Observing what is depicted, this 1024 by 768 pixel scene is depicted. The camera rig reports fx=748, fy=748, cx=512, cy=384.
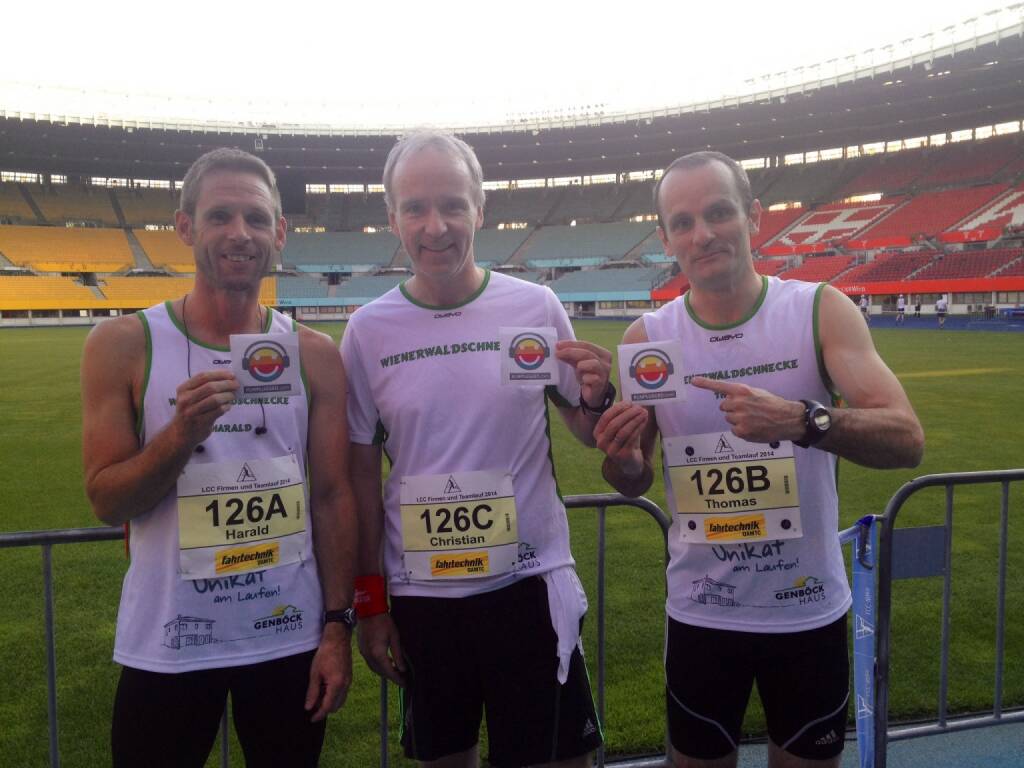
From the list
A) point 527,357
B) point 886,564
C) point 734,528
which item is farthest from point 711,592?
point 886,564

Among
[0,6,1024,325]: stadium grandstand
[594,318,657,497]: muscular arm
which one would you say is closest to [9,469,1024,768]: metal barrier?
[594,318,657,497]: muscular arm

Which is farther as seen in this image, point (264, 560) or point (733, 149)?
point (733, 149)

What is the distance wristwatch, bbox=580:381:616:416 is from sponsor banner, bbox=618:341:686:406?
105 mm

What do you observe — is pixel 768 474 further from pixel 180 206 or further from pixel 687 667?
pixel 180 206

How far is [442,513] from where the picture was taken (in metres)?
2.23

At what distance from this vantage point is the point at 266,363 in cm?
203

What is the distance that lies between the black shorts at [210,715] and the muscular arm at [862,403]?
5.43 ft

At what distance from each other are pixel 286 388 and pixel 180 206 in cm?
71

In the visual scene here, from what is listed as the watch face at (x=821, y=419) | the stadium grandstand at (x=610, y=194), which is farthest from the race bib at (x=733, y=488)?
the stadium grandstand at (x=610, y=194)

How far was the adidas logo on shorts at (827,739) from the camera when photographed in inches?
87.7

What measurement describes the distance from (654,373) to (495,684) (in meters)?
1.02

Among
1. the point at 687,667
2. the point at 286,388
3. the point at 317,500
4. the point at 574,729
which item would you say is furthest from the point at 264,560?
the point at 687,667

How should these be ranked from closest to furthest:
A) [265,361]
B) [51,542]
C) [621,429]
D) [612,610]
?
[265,361] → [621,429] → [51,542] → [612,610]

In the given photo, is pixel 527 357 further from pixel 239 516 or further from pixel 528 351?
pixel 239 516
